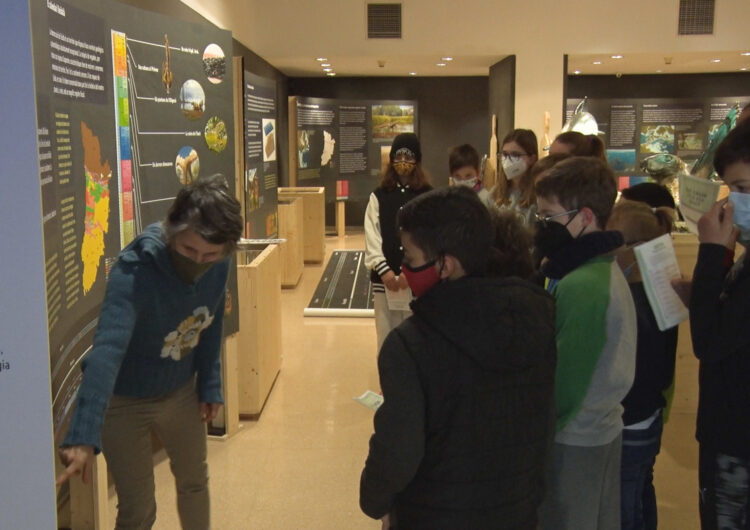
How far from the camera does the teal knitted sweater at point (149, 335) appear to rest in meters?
2.00

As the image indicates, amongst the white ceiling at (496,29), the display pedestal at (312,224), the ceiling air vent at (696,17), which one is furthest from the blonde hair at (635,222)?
the display pedestal at (312,224)

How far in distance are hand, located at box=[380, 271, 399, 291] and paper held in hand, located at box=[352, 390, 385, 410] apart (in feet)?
2.84

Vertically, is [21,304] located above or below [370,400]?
above

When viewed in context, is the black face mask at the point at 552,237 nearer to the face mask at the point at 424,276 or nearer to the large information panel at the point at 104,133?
the face mask at the point at 424,276

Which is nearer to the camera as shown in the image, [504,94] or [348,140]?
[504,94]

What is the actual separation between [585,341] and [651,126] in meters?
10.8

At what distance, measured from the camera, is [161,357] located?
2.26 metres

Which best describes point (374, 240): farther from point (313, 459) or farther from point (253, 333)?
point (313, 459)

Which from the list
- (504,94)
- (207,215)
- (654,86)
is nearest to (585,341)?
(207,215)

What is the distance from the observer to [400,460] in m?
1.57

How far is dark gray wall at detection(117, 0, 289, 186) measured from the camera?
4.95 meters

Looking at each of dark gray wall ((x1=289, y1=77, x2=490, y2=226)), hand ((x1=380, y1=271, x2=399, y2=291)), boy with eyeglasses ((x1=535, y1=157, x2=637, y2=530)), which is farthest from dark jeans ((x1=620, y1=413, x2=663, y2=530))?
dark gray wall ((x1=289, y1=77, x2=490, y2=226))

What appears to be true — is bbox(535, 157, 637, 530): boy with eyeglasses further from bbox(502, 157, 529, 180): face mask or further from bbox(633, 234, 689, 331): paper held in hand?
bbox(502, 157, 529, 180): face mask

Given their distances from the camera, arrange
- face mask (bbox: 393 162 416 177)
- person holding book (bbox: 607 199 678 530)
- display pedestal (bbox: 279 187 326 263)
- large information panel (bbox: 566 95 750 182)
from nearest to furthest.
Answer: person holding book (bbox: 607 199 678 530), face mask (bbox: 393 162 416 177), display pedestal (bbox: 279 187 326 263), large information panel (bbox: 566 95 750 182)
